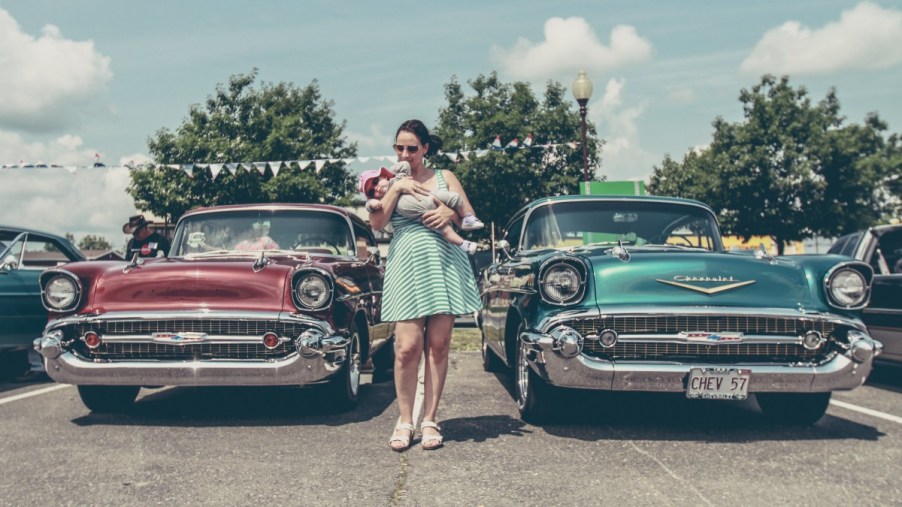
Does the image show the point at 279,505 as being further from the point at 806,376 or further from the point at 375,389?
the point at 375,389

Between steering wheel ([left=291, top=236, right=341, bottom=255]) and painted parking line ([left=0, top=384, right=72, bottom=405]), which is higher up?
steering wheel ([left=291, top=236, right=341, bottom=255])

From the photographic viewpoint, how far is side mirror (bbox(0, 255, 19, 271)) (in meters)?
6.86

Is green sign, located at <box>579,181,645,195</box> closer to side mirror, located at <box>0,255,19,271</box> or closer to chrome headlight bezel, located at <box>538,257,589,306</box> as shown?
side mirror, located at <box>0,255,19,271</box>

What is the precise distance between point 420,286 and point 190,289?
152 centimetres

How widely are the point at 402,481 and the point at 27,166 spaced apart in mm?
15318

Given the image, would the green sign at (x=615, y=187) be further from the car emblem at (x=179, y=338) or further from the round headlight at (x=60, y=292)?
the round headlight at (x=60, y=292)

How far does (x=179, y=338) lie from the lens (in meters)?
4.70

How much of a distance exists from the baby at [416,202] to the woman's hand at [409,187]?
3 centimetres

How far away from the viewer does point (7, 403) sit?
19.2ft

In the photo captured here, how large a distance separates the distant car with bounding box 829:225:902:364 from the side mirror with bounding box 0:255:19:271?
730 centimetres

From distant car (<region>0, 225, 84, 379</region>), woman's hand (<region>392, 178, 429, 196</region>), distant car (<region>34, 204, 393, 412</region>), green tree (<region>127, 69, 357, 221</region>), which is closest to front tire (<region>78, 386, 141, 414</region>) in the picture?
distant car (<region>34, 204, 393, 412</region>)

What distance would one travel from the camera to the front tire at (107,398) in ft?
17.0

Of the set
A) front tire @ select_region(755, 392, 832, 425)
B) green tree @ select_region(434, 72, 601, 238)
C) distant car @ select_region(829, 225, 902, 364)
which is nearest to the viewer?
front tire @ select_region(755, 392, 832, 425)

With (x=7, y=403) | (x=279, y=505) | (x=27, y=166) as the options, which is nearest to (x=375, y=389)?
(x=7, y=403)
